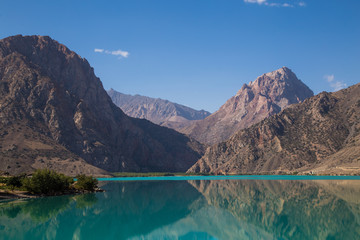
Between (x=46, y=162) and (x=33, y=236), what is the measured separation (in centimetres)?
14576

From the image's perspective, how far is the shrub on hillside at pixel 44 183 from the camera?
73.8 metres

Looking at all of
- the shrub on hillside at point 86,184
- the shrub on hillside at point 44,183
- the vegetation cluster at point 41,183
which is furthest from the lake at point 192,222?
the shrub on hillside at point 86,184

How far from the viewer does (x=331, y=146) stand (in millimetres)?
196875

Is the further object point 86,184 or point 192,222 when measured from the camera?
point 86,184

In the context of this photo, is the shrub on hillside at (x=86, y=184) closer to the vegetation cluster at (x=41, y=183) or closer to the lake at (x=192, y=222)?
the vegetation cluster at (x=41, y=183)

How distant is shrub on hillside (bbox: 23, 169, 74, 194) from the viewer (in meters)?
73.8

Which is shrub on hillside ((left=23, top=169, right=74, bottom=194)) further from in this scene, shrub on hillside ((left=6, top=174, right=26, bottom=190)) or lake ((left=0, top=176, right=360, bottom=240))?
lake ((left=0, top=176, right=360, bottom=240))

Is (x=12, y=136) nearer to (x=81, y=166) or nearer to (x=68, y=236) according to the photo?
(x=81, y=166)

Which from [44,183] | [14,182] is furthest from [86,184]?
[14,182]

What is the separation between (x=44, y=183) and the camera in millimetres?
75438

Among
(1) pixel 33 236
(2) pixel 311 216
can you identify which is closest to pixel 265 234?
(2) pixel 311 216

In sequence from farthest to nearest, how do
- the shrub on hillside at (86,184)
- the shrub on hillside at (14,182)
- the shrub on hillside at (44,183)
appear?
1. the shrub on hillside at (86,184)
2. the shrub on hillside at (14,182)
3. the shrub on hillside at (44,183)

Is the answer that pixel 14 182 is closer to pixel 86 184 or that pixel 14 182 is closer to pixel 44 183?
pixel 44 183

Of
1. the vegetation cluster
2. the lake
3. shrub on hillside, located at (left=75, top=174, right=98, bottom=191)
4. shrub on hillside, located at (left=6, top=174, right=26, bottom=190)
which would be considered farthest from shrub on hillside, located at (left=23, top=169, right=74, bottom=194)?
the lake
